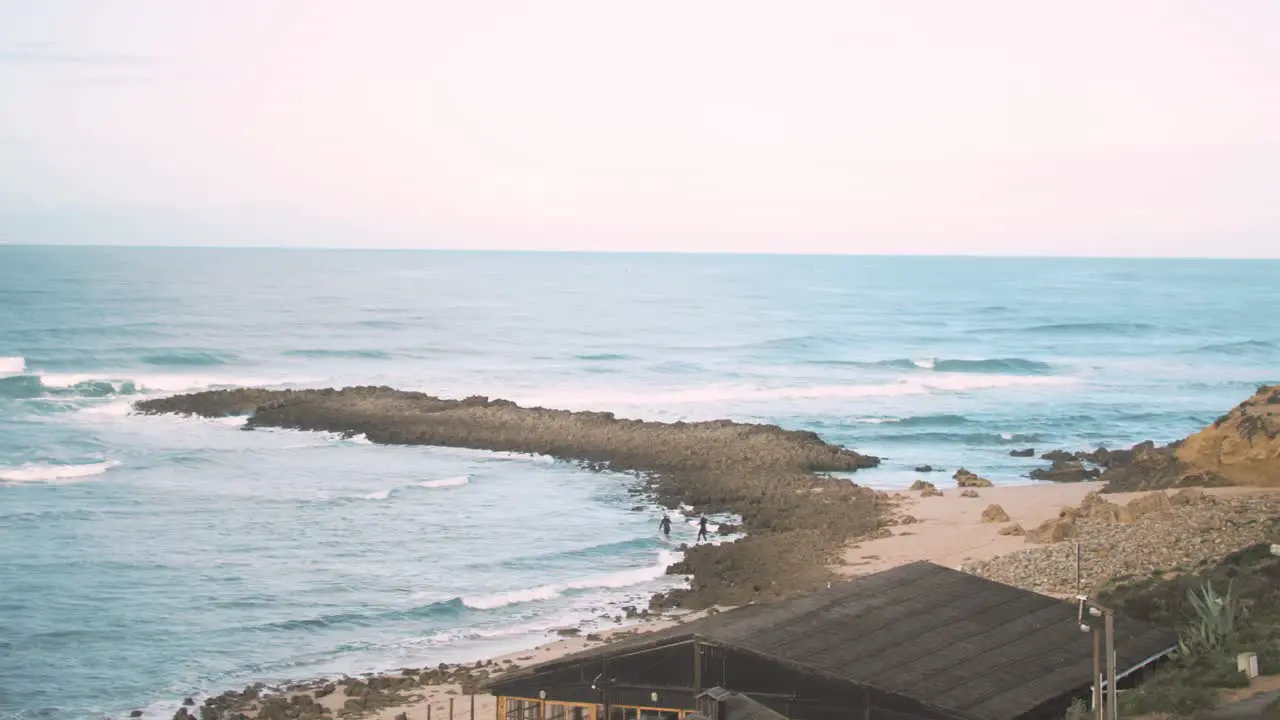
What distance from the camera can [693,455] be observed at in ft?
156

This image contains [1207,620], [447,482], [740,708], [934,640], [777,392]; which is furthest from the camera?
[777,392]

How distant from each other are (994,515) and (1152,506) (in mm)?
4619

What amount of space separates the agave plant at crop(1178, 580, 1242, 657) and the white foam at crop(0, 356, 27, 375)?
6560cm

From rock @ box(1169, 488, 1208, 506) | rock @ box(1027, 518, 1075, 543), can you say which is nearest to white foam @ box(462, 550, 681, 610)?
rock @ box(1027, 518, 1075, 543)

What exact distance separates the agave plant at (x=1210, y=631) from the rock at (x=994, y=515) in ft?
47.3

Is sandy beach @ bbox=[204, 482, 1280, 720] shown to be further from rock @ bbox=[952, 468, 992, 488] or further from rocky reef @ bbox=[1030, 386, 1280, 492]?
rocky reef @ bbox=[1030, 386, 1280, 492]

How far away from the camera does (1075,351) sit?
306 feet

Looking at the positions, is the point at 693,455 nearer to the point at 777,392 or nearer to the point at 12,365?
the point at 777,392

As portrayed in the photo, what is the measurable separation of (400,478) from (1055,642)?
97.4 feet

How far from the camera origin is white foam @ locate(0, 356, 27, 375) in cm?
7206

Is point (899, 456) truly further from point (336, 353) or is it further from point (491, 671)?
point (336, 353)

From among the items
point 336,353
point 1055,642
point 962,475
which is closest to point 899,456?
point 962,475

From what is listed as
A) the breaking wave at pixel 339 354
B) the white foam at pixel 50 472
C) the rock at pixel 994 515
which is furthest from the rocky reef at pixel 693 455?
the breaking wave at pixel 339 354

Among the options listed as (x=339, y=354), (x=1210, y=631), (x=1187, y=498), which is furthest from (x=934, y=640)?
(x=339, y=354)
